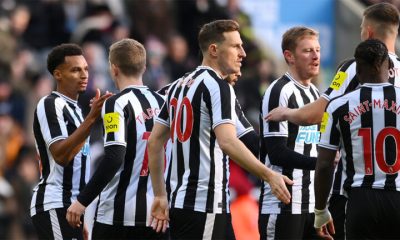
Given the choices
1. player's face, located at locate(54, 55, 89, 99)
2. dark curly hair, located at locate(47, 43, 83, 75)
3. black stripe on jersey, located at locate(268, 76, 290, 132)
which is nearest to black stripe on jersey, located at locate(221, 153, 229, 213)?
black stripe on jersey, located at locate(268, 76, 290, 132)

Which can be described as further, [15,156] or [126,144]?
[15,156]

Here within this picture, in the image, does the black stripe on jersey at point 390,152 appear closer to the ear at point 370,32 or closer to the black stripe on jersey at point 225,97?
the black stripe on jersey at point 225,97

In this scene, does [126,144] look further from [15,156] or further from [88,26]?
[88,26]

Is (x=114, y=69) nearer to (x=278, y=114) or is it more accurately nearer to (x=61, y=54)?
(x=61, y=54)

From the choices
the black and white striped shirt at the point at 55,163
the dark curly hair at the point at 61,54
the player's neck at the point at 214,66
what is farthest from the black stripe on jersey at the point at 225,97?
the dark curly hair at the point at 61,54

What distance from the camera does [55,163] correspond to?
376 inches

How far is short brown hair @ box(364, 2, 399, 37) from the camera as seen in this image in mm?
9180

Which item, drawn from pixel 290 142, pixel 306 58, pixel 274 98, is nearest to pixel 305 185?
pixel 290 142

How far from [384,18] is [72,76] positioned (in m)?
2.74

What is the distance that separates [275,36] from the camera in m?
18.5

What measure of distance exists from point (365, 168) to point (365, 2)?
11.8 metres

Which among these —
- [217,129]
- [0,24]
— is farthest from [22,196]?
[217,129]

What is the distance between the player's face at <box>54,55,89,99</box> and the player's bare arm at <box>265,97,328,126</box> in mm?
1828

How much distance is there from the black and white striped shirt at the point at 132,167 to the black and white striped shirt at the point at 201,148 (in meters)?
0.71
